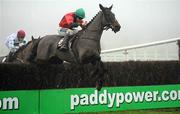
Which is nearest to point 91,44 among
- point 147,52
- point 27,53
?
point 27,53

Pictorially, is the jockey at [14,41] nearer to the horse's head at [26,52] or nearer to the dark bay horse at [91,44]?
the horse's head at [26,52]

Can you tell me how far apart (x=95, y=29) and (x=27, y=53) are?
2.95ft

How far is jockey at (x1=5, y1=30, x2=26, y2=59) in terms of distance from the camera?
452 centimetres

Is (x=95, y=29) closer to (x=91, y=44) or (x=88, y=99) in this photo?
(x=91, y=44)

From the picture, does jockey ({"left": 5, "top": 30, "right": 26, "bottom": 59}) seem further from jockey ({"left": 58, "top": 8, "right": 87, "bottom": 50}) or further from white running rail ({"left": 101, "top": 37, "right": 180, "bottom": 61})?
white running rail ({"left": 101, "top": 37, "right": 180, "bottom": 61})

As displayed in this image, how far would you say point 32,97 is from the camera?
12.0 ft

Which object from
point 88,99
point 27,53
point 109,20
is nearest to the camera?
point 109,20

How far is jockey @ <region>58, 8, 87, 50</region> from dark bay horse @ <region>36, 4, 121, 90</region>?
2.8 inches

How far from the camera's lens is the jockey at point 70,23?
3.80 m

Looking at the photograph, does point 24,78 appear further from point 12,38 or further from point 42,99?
point 42,99

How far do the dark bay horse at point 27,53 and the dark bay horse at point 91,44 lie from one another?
23 centimetres

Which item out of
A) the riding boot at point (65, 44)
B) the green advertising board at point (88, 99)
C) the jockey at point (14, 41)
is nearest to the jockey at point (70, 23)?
the riding boot at point (65, 44)

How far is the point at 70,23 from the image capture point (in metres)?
3.85

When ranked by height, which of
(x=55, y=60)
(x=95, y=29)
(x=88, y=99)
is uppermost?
(x=95, y=29)
